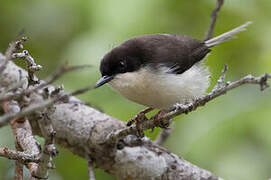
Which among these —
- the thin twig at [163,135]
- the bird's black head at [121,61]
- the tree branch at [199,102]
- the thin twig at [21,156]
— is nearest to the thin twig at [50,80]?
the thin twig at [21,156]

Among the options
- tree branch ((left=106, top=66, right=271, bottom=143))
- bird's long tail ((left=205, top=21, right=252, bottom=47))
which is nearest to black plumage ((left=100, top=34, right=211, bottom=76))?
bird's long tail ((left=205, top=21, right=252, bottom=47))

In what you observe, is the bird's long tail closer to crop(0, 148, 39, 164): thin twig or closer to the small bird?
the small bird

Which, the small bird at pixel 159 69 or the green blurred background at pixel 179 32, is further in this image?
the small bird at pixel 159 69

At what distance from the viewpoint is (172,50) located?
371 centimetres

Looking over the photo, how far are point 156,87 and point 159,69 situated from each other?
0.20 m

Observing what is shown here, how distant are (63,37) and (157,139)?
1.76 m

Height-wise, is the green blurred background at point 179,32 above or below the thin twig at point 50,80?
above

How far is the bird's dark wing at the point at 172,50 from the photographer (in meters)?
3.55

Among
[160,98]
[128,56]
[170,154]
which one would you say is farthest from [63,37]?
[170,154]

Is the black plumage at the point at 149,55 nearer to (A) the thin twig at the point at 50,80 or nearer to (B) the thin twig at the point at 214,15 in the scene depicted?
(B) the thin twig at the point at 214,15

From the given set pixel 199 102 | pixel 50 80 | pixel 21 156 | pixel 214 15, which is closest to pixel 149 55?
pixel 214 15

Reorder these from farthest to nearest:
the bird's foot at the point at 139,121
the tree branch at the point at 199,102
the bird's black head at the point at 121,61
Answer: the bird's black head at the point at 121,61, the bird's foot at the point at 139,121, the tree branch at the point at 199,102

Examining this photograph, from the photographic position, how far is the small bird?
131 inches

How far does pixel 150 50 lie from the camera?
11.8ft
